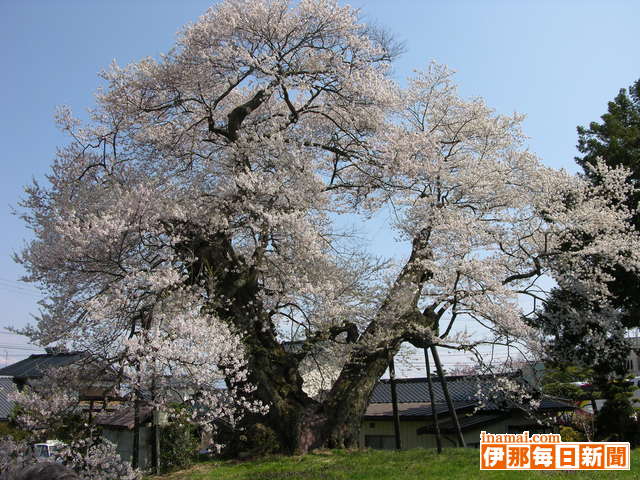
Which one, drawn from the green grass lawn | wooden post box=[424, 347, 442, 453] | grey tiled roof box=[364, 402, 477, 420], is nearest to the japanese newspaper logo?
the green grass lawn

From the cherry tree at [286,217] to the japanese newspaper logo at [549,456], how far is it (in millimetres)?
2527

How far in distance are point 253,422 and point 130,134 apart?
6638 millimetres

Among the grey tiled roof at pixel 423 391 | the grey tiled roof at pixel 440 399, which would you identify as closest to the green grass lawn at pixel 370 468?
the grey tiled roof at pixel 440 399

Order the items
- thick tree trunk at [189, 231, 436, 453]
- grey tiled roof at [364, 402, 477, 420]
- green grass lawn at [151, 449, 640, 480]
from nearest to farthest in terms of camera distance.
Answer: green grass lawn at [151, 449, 640, 480], thick tree trunk at [189, 231, 436, 453], grey tiled roof at [364, 402, 477, 420]

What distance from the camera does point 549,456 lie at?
879 centimetres

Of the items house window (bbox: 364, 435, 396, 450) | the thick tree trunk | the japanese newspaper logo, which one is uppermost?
the thick tree trunk

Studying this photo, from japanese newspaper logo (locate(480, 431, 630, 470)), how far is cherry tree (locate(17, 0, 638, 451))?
2527 millimetres

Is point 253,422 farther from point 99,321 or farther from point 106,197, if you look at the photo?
point 106,197

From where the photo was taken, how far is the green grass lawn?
28.3 ft

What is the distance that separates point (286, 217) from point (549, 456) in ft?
19.3

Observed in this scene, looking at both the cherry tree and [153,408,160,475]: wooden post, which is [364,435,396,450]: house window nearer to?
the cherry tree

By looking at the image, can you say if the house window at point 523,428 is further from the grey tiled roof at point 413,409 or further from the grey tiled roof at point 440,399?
the grey tiled roof at point 413,409

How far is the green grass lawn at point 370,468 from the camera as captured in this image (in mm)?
8625

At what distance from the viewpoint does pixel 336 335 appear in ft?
40.6
